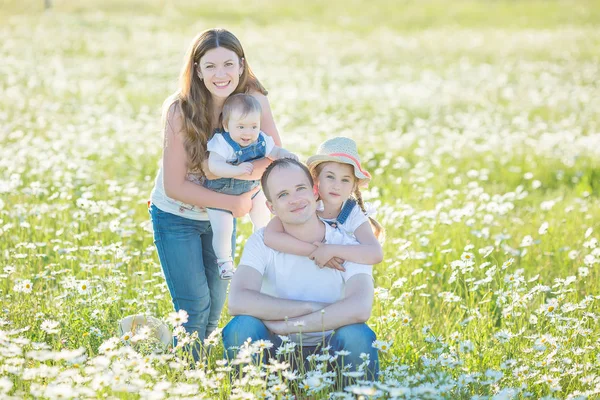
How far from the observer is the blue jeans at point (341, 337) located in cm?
410

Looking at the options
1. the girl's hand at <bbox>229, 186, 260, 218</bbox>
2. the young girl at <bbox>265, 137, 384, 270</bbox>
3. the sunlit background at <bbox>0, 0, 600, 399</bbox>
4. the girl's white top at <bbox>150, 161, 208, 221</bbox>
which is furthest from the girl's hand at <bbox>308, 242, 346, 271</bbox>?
the girl's white top at <bbox>150, 161, 208, 221</bbox>

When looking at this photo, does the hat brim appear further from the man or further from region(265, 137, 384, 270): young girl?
the man

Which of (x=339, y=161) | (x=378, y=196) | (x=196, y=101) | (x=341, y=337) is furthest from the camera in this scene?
(x=378, y=196)

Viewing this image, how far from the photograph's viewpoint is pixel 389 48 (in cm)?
2483

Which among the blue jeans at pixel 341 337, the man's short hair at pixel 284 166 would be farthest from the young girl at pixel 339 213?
the blue jeans at pixel 341 337

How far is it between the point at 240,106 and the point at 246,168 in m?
0.36

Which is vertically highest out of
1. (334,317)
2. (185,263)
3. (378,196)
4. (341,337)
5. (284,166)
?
(284,166)

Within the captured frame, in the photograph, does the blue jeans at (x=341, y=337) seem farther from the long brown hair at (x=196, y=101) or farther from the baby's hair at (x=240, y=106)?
the baby's hair at (x=240, y=106)

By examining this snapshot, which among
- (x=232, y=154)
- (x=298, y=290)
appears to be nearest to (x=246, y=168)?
(x=232, y=154)

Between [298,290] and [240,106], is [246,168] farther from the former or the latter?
[298,290]

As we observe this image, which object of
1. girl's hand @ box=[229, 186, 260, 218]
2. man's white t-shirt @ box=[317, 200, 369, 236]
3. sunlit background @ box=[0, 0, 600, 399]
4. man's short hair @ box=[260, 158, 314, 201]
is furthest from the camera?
girl's hand @ box=[229, 186, 260, 218]

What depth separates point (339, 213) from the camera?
4598 mm

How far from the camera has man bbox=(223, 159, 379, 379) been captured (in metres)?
4.14

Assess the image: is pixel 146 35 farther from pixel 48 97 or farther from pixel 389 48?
pixel 48 97
